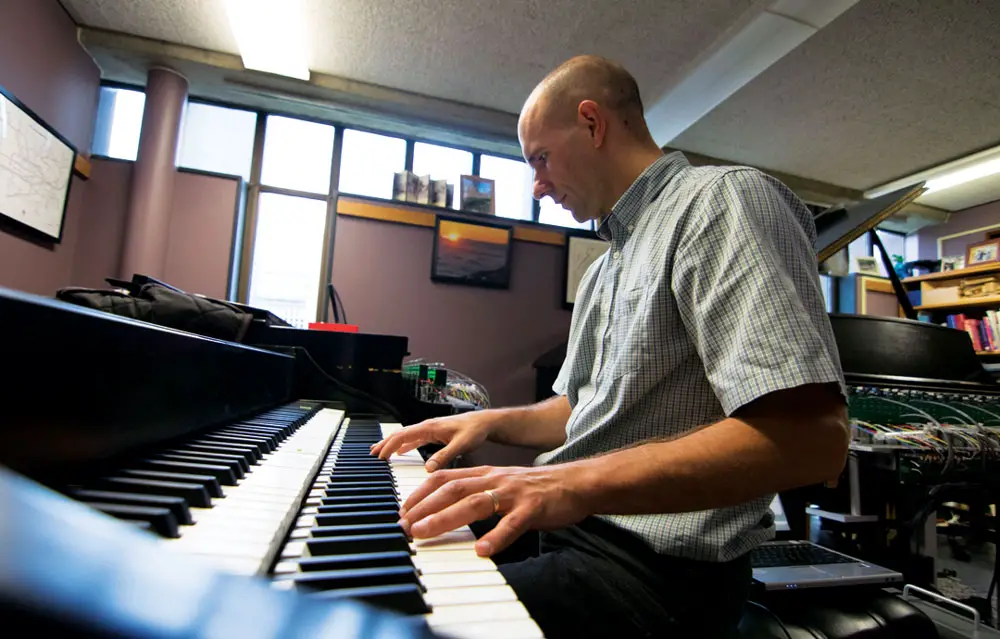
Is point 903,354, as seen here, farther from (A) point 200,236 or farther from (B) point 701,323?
(A) point 200,236

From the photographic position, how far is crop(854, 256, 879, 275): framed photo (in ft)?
15.8

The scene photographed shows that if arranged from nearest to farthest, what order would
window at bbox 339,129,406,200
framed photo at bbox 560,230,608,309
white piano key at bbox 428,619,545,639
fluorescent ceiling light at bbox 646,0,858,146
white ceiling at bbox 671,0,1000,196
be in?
white piano key at bbox 428,619,545,639, fluorescent ceiling light at bbox 646,0,858,146, white ceiling at bbox 671,0,1000,196, window at bbox 339,129,406,200, framed photo at bbox 560,230,608,309

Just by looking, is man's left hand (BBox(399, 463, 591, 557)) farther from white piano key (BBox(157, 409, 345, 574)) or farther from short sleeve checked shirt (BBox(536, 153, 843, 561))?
short sleeve checked shirt (BBox(536, 153, 843, 561))

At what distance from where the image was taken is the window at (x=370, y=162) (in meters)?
3.74

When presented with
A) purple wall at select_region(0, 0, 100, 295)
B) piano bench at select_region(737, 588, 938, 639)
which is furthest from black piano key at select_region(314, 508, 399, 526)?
purple wall at select_region(0, 0, 100, 295)

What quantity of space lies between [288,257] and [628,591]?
3.35 metres

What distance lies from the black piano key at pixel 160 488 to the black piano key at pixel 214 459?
99 mm

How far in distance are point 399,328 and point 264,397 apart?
2.40 metres

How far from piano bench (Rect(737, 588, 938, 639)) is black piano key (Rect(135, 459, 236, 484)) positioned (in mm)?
874

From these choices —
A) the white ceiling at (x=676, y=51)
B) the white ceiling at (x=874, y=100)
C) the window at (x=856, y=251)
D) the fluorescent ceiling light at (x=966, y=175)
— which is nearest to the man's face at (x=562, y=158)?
the white ceiling at (x=676, y=51)

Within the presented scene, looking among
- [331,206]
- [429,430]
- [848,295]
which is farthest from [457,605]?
[848,295]

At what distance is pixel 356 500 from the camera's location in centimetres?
59

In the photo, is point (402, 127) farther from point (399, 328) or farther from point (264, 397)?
point (264, 397)

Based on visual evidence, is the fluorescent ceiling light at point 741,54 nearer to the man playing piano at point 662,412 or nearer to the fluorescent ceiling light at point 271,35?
the man playing piano at point 662,412
